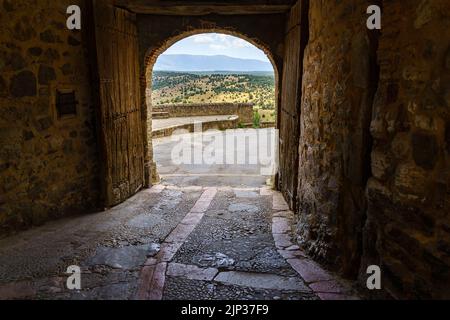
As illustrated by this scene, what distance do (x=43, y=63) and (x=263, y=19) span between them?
3691 millimetres

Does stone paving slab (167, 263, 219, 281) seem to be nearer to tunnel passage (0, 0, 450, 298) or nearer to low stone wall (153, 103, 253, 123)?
tunnel passage (0, 0, 450, 298)

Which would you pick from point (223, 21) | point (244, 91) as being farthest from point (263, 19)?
point (244, 91)

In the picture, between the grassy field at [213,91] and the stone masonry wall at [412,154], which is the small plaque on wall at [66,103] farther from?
the grassy field at [213,91]

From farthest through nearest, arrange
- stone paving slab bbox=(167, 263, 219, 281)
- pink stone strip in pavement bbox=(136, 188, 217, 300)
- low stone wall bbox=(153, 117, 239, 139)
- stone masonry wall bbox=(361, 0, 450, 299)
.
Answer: low stone wall bbox=(153, 117, 239, 139)
stone paving slab bbox=(167, 263, 219, 281)
pink stone strip in pavement bbox=(136, 188, 217, 300)
stone masonry wall bbox=(361, 0, 450, 299)

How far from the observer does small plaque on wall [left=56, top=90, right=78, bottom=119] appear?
4.55 m

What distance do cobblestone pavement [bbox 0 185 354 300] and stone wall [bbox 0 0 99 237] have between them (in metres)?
0.35

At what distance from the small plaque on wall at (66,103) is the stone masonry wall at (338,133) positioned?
10.3 ft

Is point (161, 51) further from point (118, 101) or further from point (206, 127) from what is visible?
point (206, 127)

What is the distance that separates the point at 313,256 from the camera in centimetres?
346

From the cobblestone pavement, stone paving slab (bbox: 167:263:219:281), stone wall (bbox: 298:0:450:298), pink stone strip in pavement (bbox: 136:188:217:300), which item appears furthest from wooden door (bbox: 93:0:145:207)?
stone wall (bbox: 298:0:450:298)

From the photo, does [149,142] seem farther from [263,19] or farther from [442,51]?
[442,51]

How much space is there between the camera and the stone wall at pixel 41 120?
3.93m

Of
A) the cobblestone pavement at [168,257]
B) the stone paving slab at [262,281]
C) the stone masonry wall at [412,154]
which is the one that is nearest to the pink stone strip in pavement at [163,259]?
the cobblestone pavement at [168,257]

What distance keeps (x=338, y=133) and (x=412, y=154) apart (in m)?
0.87
